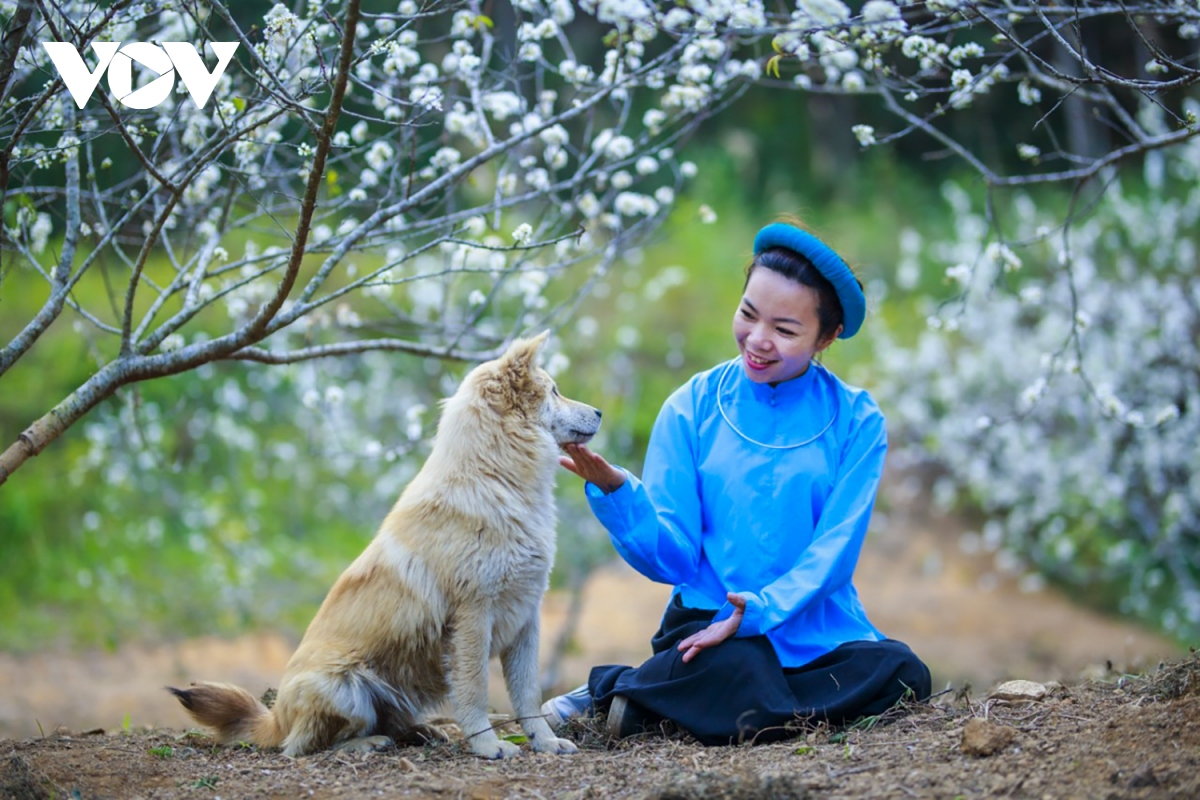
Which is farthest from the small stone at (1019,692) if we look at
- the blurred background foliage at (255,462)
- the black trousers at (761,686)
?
the blurred background foliage at (255,462)

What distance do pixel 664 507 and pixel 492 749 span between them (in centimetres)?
107

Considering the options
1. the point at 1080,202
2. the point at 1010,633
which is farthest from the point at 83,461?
the point at 1080,202

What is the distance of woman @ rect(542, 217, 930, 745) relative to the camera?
13.1 ft

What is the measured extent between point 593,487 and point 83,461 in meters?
7.54

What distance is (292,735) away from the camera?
407 centimetres

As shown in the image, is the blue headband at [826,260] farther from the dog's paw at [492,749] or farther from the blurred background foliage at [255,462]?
the blurred background foliage at [255,462]

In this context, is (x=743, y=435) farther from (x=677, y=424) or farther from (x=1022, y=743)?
(x=1022, y=743)

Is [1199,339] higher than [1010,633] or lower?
higher

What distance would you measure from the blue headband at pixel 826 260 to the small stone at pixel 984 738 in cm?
149

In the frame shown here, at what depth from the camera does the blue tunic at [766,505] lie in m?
4.04

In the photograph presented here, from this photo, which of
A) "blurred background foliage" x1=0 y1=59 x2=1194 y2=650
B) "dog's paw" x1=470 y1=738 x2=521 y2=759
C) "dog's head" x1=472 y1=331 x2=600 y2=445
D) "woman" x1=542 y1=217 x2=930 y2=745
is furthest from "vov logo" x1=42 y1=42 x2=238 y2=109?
"blurred background foliage" x1=0 y1=59 x2=1194 y2=650

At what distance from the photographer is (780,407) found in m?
4.34

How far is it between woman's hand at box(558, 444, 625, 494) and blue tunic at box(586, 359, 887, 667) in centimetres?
3

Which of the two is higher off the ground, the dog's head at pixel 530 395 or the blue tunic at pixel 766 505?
the dog's head at pixel 530 395
